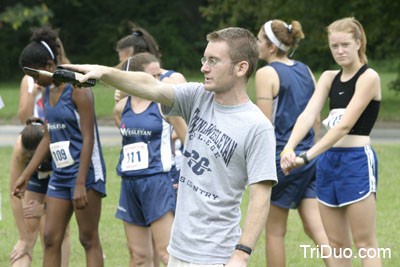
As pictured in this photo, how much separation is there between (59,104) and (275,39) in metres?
1.79

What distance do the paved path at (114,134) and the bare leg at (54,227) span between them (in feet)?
35.6

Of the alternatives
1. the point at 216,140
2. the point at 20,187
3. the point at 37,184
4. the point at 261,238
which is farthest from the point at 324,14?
the point at 216,140

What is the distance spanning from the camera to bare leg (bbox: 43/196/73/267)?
5.57 meters

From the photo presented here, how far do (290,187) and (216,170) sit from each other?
90.1 inches

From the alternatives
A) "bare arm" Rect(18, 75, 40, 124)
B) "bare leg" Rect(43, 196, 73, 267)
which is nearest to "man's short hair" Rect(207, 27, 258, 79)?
"bare leg" Rect(43, 196, 73, 267)

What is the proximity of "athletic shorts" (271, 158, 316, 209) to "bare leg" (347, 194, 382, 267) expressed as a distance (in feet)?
2.50

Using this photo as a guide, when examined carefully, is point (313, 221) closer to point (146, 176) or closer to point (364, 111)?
point (364, 111)

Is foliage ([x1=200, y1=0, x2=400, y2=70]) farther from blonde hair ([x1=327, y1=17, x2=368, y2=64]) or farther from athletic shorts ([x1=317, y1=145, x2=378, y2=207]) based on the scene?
athletic shorts ([x1=317, y1=145, x2=378, y2=207])

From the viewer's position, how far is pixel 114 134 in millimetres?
19109

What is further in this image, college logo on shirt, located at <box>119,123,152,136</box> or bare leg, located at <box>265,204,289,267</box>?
bare leg, located at <box>265,204,289,267</box>

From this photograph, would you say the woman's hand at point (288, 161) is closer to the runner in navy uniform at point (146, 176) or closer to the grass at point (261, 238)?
the runner in navy uniform at point (146, 176)

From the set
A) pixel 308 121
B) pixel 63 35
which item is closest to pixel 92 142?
pixel 308 121

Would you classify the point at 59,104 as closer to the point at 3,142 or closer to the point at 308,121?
the point at 308,121

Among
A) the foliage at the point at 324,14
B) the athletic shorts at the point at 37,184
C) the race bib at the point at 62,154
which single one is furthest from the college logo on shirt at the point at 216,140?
the foliage at the point at 324,14
